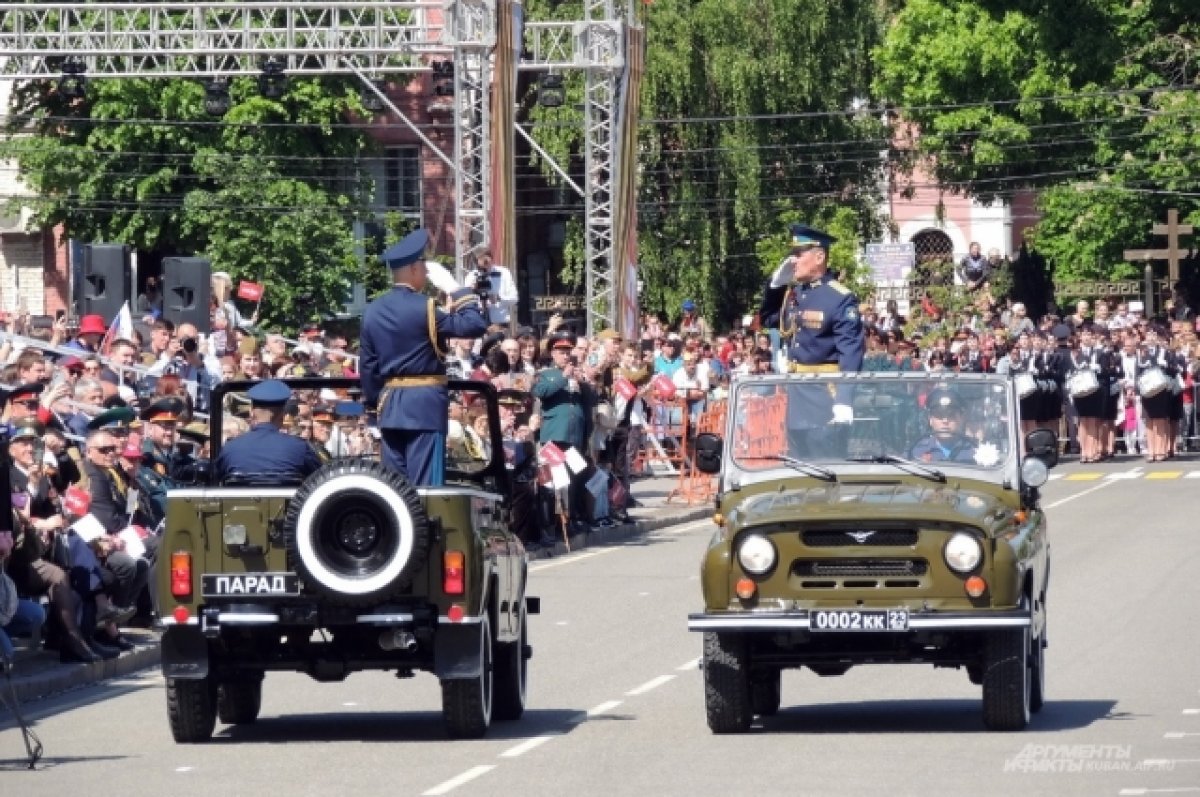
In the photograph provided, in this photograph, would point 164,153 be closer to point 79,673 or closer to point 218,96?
point 218,96

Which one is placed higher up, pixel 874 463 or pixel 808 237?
pixel 808 237

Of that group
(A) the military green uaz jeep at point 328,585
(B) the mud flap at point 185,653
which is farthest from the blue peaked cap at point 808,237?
(B) the mud flap at point 185,653

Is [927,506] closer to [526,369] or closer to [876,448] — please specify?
[876,448]

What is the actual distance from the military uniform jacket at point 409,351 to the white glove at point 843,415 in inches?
74.8

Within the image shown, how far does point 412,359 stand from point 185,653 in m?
2.17

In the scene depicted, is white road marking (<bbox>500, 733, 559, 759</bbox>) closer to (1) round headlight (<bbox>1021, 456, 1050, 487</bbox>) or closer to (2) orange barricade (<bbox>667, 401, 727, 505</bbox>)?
(1) round headlight (<bbox>1021, 456, 1050, 487</bbox>)

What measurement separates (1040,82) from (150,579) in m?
47.8

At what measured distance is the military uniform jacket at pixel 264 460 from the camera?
1466cm

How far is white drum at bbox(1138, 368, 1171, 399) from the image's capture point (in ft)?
143

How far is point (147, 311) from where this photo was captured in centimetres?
3838

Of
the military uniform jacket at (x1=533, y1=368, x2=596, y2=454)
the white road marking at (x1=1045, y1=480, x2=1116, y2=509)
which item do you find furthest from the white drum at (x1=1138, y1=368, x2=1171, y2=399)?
the military uniform jacket at (x1=533, y1=368, x2=596, y2=454)

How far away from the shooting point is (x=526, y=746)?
46.4 ft

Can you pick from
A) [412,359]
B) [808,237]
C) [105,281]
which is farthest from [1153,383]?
[412,359]

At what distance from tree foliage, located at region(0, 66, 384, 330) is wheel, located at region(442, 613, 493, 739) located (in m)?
44.9
